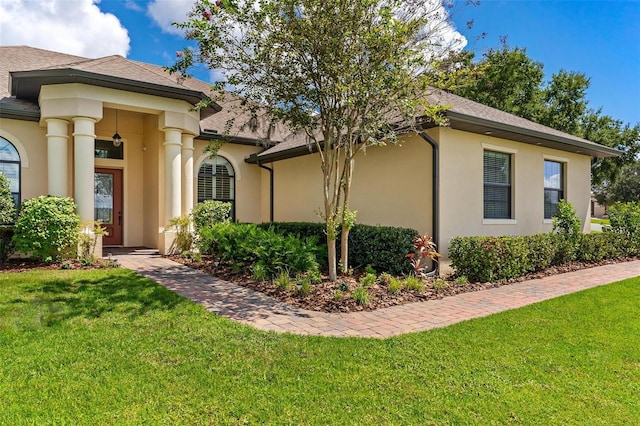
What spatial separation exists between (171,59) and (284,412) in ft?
22.5

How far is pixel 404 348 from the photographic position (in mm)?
4145

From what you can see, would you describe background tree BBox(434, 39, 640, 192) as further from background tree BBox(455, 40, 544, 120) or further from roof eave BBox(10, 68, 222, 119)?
roof eave BBox(10, 68, 222, 119)

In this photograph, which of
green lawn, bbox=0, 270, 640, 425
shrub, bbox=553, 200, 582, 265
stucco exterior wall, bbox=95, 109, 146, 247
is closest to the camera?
green lawn, bbox=0, 270, 640, 425

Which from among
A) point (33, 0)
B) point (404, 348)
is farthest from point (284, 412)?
point (33, 0)

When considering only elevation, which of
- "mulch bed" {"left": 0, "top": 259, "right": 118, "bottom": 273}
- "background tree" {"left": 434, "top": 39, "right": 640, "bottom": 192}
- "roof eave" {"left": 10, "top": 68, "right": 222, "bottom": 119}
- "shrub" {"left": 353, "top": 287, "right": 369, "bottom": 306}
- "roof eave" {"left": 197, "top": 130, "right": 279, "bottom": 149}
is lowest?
"shrub" {"left": 353, "top": 287, "right": 369, "bottom": 306}

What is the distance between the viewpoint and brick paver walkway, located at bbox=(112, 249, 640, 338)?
4.99m

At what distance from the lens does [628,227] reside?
38.9 feet

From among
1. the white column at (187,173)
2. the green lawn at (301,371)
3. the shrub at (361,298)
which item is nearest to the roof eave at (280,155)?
the white column at (187,173)

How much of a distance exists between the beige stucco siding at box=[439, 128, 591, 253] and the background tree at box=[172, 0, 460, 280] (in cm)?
210

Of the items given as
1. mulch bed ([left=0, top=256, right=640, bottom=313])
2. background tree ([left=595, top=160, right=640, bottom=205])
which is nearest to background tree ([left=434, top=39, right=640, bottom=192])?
mulch bed ([left=0, top=256, right=640, bottom=313])

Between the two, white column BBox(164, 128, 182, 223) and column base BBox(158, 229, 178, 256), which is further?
white column BBox(164, 128, 182, 223)

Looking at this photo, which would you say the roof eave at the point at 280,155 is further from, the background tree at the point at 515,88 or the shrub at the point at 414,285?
the background tree at the point at 515,88

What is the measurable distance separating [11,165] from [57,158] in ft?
5.88

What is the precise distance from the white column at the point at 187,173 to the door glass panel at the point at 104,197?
2740 millimetres
